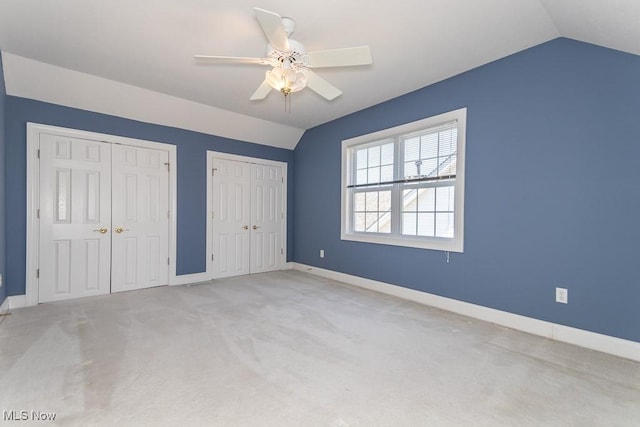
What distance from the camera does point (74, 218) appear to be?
3.55 m

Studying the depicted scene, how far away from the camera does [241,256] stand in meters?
5.00

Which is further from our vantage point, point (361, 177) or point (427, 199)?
point (361, 177)

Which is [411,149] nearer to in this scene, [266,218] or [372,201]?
[372,201]

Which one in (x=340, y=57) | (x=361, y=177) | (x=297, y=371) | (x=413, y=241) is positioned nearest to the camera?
(x=297, y=371)

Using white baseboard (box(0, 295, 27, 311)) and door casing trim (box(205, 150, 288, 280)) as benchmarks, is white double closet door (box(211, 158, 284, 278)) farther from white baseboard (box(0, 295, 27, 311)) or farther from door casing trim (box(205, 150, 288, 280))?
white baseboard (box(0, 295, 27, 311))

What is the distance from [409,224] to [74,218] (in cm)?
418

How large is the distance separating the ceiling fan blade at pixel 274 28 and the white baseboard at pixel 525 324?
2.98 meters

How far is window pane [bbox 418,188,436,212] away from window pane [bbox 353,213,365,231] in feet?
3.24

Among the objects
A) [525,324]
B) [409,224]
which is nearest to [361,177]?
[409,224]

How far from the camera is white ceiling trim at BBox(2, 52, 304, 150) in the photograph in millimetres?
3062

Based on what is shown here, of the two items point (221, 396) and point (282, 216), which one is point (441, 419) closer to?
point (221, 396)

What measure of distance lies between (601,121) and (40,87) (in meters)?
5.45

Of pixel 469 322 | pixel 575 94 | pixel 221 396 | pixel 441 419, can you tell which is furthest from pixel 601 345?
pixel 221 396

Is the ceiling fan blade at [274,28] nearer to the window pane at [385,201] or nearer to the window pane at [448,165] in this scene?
the window pane at [448,165]
